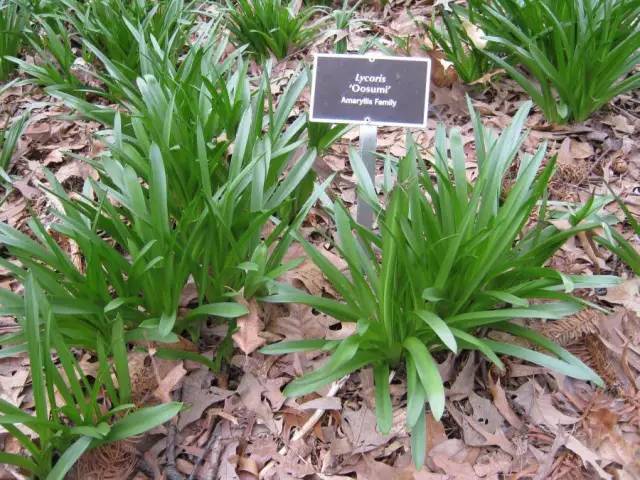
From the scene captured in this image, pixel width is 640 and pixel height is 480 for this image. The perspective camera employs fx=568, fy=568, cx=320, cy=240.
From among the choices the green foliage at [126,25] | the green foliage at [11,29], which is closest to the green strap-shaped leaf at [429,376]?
the green foliage at [126,25]

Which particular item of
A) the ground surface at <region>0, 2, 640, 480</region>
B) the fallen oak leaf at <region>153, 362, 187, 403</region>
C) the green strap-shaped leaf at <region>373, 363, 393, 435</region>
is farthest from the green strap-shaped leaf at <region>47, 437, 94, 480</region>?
the green strap-shaped leaf at <region>373, 363, 393, 435</region>

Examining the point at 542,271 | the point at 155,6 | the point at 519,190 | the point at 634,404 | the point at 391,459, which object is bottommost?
the point at 391,459

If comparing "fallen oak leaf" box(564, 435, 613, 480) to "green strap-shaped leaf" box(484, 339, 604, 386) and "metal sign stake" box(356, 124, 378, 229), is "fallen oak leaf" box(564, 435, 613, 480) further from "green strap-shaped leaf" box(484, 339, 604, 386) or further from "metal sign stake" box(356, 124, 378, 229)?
"metal sign stake" box(356, 124, 378, 229)

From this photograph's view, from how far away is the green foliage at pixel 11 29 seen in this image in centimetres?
325

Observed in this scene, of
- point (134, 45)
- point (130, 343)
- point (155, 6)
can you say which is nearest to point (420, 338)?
point (130, 343)

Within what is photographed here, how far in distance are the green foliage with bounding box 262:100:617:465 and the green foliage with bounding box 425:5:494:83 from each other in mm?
1210

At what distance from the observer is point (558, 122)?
256 centimetres

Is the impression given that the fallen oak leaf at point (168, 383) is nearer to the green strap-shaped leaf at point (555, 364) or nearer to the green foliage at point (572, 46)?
the green strap-shaped leaf at point (555, 364)

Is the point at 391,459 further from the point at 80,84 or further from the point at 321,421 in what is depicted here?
the point at 80,84

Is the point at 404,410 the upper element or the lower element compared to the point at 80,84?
lower

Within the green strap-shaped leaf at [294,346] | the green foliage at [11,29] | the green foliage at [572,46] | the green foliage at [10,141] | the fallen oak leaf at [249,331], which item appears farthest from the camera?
the green foliage at [11,29]

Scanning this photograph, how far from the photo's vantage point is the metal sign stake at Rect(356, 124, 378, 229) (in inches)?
70.4

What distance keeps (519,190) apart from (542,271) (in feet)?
0.81

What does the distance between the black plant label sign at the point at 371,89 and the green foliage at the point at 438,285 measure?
0.13 m
